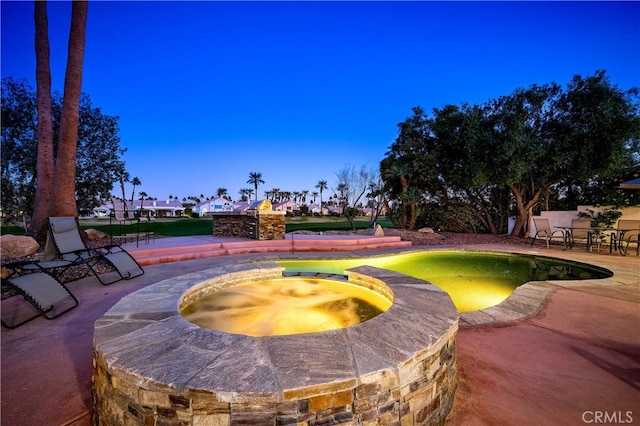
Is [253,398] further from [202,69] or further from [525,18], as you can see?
[202,69]

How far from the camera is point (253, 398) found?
115cm

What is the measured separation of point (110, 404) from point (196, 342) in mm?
504

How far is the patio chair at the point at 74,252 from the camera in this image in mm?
4504

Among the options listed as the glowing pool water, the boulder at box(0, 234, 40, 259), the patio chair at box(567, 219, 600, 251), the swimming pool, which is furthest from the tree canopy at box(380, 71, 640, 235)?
the boulder at box(0, 234, 40, 259)

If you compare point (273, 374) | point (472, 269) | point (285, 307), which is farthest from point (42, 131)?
point (472, 269)

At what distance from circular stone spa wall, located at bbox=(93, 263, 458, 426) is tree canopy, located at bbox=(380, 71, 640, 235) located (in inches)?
399

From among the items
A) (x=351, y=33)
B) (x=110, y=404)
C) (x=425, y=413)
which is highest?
(x=351, y=33)

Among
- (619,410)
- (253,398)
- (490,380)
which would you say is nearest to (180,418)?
(253,398)

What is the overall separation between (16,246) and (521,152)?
48.5 feet

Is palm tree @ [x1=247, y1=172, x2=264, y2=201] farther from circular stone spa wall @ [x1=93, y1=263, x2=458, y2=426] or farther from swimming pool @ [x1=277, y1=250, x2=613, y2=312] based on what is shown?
circular stone spa wall @ [x1=93, y1=263, x2=458, y2=426]

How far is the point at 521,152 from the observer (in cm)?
945

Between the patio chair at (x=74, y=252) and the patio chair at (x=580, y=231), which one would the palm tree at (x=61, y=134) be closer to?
the patio chair at (x=74, y=252)

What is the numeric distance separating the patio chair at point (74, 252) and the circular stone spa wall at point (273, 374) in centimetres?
336

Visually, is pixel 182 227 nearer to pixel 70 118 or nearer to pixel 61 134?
pixel 61 134
